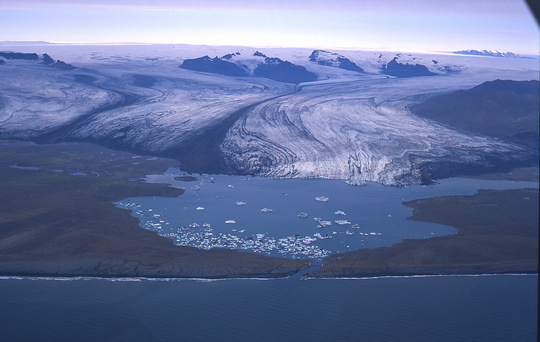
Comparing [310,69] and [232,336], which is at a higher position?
[310,69]

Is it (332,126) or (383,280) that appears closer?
(383,280)

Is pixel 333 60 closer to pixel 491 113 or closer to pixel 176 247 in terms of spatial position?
pixel 491 113

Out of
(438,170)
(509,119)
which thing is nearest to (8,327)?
(438,170)

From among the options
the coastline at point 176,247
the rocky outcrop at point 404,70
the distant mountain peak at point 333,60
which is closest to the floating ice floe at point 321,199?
the coastline at point 176,247

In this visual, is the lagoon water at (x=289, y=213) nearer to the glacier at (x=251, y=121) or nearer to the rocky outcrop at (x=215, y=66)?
the glacier at (x=251, y=121)

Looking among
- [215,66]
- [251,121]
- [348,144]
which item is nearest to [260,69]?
[215,66]

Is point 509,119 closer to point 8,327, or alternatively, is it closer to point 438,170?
point 438,170
